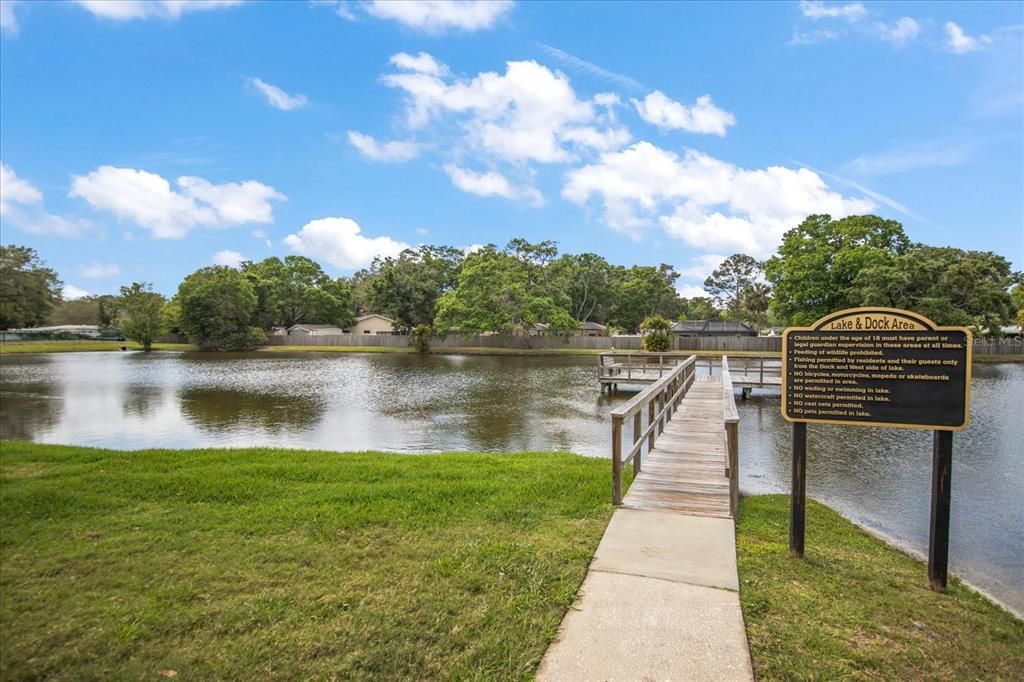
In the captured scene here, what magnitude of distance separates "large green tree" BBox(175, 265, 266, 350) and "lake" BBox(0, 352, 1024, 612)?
2960 cm

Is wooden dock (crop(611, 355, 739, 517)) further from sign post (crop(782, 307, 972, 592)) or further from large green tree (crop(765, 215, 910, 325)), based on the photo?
large green tree (crop(765, 215, 910, 325))

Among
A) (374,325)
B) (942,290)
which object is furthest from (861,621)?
(374,325)

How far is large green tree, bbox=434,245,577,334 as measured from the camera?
50969 mm

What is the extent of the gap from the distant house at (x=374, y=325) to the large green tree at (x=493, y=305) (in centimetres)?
1405

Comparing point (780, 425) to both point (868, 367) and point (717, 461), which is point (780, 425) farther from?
point (868, 367)

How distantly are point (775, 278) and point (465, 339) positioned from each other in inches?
1150

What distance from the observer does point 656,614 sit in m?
3.60

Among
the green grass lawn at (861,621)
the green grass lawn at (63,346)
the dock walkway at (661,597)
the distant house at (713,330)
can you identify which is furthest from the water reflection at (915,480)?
the green grass lawn at (63,346)

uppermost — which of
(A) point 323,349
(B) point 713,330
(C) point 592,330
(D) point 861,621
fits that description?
(B) point 713,330

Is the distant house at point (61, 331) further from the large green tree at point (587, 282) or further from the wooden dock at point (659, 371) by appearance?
the wooden dock at point (659, 371)

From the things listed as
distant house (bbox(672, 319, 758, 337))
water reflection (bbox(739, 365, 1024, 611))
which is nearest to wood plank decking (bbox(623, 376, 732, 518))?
water reflection (bbox(739, 365, 1024, 611))

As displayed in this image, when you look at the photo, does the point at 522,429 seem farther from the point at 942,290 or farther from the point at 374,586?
the point at 942,290

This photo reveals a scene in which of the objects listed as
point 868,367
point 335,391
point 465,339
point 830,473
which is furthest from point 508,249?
point 868,367

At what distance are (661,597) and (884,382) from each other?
2566 millimetres
